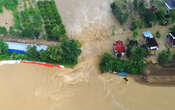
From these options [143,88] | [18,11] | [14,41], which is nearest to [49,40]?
[14,41]

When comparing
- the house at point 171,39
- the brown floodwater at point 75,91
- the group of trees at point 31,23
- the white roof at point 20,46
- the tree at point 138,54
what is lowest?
the brown floodwater at point 75,91

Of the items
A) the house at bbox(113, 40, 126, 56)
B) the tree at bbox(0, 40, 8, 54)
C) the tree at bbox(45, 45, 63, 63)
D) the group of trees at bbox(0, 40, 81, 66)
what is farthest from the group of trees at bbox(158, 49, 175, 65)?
the tree at bbox(0, 40, 8, 54)

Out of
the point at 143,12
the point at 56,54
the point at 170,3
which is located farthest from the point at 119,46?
the point at 170,3

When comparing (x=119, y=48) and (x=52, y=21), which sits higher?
(x=52, y=21)

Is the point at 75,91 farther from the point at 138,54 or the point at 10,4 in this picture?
the point at 10,4

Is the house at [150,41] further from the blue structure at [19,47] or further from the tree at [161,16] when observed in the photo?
the blue structure at [19,47]

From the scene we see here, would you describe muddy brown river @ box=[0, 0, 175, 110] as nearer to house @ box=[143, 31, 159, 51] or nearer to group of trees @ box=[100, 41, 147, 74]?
group of trees @ box=[100, 41, 147, 74]

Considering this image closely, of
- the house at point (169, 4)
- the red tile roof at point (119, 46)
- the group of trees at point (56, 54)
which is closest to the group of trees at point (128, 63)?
the red tile roof at point (119, 46)
